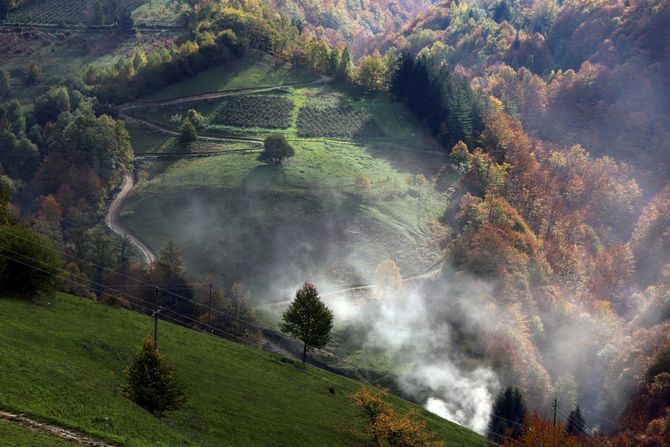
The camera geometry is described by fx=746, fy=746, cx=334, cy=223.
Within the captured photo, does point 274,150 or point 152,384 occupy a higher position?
point 274,150

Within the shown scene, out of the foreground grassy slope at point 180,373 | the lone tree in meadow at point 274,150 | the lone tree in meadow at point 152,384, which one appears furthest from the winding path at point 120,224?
the lone tree in meadow at point 152,384

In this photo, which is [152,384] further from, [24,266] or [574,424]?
[574,424]

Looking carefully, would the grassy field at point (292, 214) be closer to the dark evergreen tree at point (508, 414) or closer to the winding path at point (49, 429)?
the dark evergreen tree at point (508, 414)

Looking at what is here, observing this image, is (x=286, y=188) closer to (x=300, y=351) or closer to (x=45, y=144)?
(x=300, y=351)

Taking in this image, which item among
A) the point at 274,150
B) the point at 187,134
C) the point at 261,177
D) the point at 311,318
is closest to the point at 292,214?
the point at 261,177

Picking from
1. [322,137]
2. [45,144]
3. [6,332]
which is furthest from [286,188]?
[6,332]

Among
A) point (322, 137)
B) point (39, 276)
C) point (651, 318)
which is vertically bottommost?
point (39, 276)
